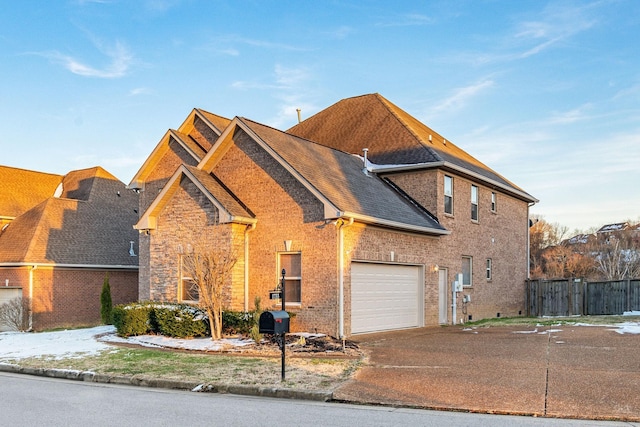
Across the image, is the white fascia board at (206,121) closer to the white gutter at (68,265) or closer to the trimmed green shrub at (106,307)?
the trimmed green shrub at (106,307)

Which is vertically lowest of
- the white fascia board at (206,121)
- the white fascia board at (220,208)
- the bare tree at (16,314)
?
the bare tree at (16,314)

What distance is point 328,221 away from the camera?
674 inches

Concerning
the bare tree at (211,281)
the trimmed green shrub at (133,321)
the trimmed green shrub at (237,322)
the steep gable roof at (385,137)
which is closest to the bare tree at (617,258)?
the steep gable roof at (385,137)

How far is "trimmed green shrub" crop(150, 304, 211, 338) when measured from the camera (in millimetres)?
17016

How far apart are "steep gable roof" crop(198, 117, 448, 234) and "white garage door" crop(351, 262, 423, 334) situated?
4.80 ft

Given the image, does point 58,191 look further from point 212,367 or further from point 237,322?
point 212,367

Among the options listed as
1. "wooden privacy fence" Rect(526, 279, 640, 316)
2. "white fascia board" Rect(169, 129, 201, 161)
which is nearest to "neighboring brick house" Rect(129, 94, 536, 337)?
"white fascia board" Rect(169, 129, 201, 161)

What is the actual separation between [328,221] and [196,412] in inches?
360

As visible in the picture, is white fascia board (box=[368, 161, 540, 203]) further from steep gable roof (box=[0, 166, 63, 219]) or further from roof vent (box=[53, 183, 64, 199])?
roof vent (box=[53, 183, 64, 199])

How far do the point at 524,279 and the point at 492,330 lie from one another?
1124cm

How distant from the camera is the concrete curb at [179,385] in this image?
9617 mm

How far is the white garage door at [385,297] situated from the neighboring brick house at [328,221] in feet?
0.18

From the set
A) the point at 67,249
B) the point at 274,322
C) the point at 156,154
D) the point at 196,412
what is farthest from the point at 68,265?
the point at 196,412

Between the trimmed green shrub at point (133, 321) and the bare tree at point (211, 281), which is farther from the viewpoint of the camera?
the trimmed green shrub at point (133, 321)
